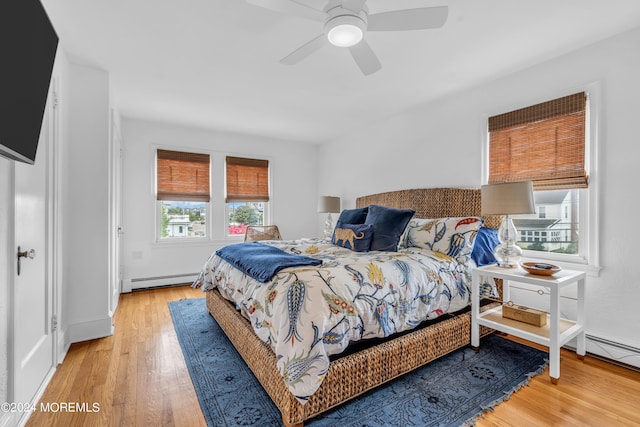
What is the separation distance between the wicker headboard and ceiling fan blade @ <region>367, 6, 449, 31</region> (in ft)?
6.02

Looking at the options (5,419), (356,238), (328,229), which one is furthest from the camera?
(328,229)

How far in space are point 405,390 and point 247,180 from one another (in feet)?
13.5

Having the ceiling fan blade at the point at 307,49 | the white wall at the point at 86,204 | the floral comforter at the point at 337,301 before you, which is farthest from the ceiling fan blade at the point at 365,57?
the white wall at the point at 86,204

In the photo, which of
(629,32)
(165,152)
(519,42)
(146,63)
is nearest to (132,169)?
(165,152)

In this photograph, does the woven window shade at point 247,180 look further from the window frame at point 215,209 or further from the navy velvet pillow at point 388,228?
the navy velvet pillow at point 388,228

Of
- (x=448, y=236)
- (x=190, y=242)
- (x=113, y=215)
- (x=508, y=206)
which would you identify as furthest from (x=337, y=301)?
(x=190, y=242)

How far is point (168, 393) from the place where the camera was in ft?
5.94

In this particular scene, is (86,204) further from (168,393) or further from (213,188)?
(213,188)

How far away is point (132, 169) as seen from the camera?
13.8 ft

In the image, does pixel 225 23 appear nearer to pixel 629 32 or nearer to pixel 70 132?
pixel 70 132

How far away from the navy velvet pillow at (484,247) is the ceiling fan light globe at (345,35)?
6.61 ft

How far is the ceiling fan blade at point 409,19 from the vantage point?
1.59 metres

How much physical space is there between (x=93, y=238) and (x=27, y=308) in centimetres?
110

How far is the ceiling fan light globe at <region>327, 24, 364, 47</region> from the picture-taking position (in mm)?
1733
